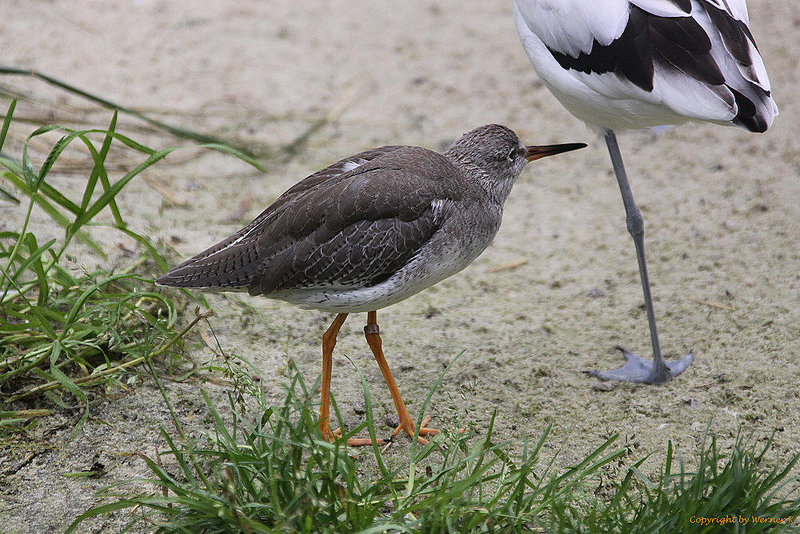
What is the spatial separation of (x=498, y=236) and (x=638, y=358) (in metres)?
1.43

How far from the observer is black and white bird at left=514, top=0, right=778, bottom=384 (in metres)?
3.30

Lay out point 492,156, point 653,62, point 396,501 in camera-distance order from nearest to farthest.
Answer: point 396,501
point 653,62
point 492,156

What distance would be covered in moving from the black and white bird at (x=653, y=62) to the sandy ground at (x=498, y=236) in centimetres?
118

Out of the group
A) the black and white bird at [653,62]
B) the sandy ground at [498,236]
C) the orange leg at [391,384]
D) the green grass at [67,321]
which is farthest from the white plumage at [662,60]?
the green grass at [67,321]

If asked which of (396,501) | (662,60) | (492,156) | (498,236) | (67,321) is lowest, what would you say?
(396,501)

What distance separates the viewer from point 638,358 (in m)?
3.94

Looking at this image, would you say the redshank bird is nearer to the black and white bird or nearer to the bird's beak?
the bird's beak

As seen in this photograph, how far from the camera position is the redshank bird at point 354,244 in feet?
10.5

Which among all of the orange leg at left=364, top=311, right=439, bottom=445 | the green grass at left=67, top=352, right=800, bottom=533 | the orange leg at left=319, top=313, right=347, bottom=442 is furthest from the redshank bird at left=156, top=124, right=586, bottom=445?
the green grass at left=67, top=352, right=800, bottom=533

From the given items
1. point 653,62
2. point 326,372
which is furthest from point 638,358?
point 326,372

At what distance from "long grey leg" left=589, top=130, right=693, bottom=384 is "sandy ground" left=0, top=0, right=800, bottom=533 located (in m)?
0.07

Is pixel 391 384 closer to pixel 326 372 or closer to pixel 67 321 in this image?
pixel 326 372

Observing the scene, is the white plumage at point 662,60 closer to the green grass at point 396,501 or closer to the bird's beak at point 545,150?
the bird's beak at point 545,150

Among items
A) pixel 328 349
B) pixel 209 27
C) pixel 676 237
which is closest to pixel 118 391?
pixel 328 349
